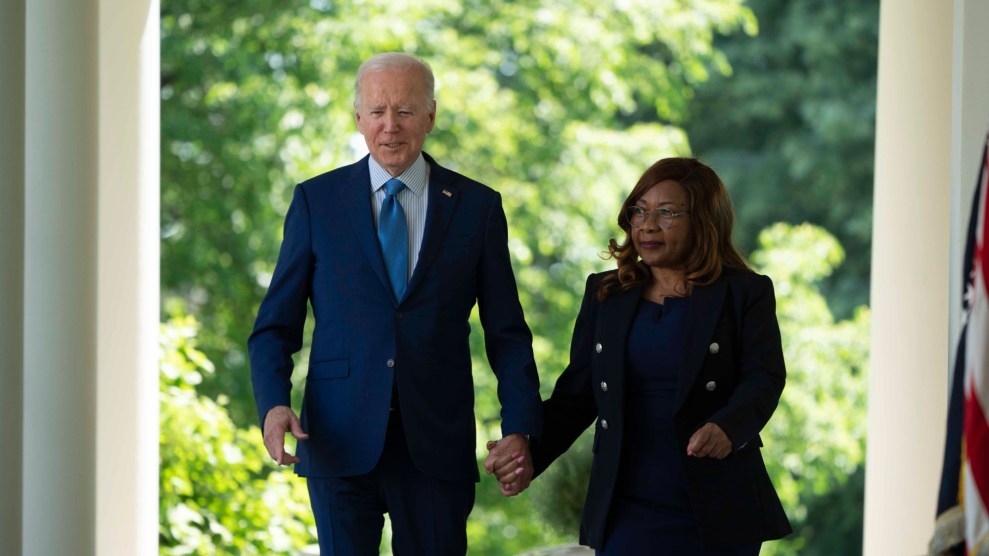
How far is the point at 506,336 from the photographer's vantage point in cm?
362

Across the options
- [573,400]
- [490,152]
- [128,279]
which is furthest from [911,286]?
[490,152]

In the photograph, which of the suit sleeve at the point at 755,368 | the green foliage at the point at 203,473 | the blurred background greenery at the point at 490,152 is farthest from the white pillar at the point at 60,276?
the blurred background greenery at the point at 490,152

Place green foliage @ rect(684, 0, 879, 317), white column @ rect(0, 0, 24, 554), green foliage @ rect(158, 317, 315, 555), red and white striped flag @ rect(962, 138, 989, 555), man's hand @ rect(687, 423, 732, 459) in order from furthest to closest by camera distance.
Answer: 1. green foliage @ rect(684, 0, 879, 317)
2. green foliage @ rect(158, 317, 315, 555)
3. white column @ rect(0, 0, 24, 554)
4. man's hand @ rect(687, 423, 732, 459)
5. red and white striped flag @ rect(962, 138, 989, 555)

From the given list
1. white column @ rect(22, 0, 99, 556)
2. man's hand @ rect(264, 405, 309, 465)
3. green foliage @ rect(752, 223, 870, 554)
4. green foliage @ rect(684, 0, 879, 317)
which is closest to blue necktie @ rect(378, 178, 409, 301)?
man's hand @ rect(264, 405, 309, 465)

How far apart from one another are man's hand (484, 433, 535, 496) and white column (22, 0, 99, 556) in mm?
1601

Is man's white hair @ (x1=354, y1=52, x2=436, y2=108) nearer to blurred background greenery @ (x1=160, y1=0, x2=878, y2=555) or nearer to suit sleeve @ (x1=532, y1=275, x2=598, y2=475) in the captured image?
suit sleeve @ (x1=532, y1=275, x2=598, y2=475)

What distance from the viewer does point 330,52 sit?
10.2 metres

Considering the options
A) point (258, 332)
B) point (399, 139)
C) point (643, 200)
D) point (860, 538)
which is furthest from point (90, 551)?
point (860, 538)

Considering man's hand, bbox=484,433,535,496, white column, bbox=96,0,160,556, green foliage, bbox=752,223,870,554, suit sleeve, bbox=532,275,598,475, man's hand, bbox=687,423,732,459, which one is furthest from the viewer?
green foliage, bbox=752,223,870,554

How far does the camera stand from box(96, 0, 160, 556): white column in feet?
18.0

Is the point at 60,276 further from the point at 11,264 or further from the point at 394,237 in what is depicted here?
the point at 394,237

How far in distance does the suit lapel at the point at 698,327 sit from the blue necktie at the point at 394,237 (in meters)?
0.71

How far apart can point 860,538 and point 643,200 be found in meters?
10.2

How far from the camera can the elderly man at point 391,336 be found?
341 cm
